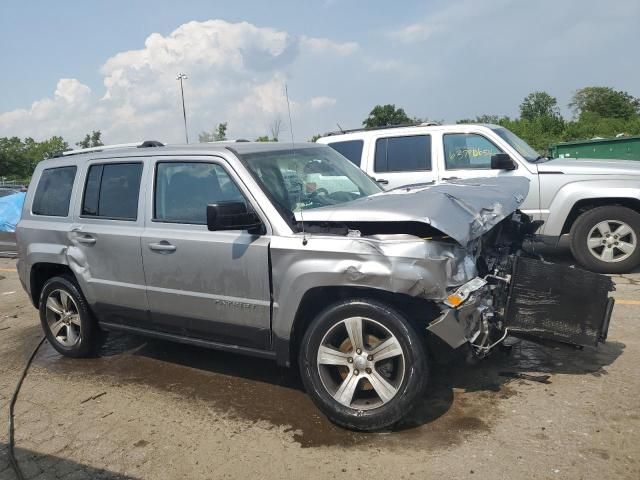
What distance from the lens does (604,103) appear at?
51406mm

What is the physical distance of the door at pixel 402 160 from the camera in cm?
809

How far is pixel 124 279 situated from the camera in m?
4.75

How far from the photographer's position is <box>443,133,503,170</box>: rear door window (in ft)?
25.5

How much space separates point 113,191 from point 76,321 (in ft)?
4.25

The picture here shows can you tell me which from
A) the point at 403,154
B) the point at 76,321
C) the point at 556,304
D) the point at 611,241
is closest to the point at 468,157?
the point at 403,154

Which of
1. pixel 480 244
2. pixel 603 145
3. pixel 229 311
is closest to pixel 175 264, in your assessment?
pixel 229 311

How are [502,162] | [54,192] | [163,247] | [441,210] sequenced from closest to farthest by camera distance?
[441,210] < [163,247] < [54,192] < [502,162]

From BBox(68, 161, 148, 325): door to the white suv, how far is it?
3578 millimetres

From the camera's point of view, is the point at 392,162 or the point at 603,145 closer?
the point at 392,162

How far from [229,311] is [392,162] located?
477cm

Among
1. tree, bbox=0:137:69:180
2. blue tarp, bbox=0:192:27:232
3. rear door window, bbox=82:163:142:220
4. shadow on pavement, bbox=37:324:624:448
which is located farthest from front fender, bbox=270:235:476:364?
tree, bbox=0:137:69:180

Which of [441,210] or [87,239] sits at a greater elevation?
[441,210]

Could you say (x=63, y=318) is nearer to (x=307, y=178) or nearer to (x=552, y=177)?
(x=307, y=178)

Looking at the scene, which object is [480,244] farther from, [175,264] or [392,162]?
[392,162]
